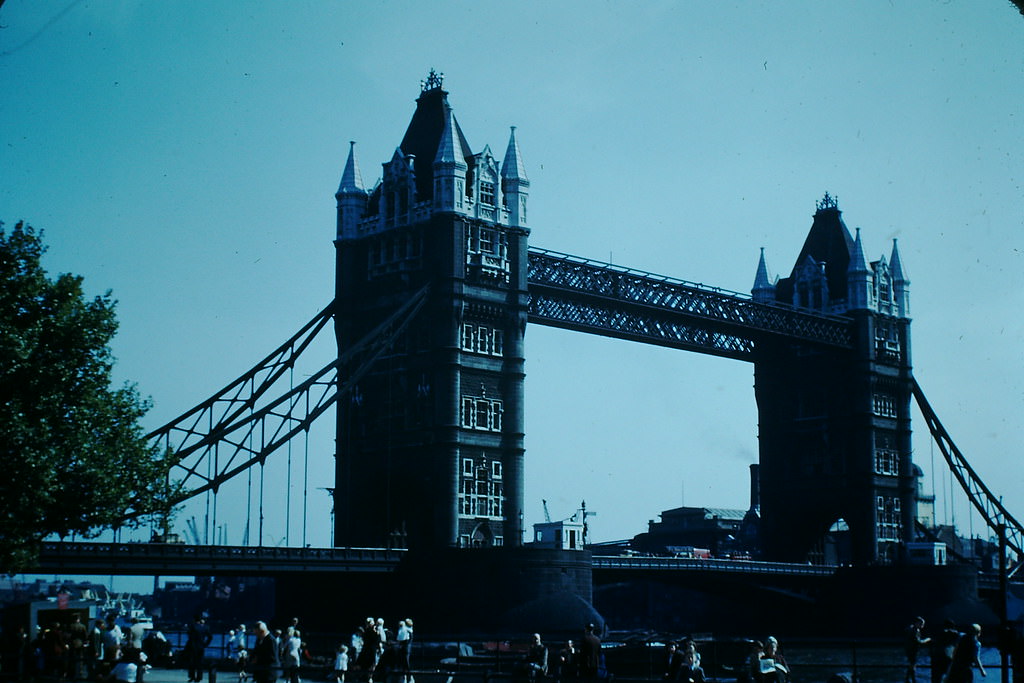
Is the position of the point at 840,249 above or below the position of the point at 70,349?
above

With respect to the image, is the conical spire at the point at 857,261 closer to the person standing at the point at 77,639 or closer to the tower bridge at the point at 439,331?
the tower bridge at the point at 439,331

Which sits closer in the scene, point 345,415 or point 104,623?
point 104,623

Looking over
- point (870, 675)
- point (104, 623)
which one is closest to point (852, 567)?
point (870, 675)

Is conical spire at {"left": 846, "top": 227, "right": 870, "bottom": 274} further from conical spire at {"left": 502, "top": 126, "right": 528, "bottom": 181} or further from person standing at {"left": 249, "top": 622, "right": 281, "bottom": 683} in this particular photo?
person standing at {"left": 249, "top": 622, "right": 281, "bottom": 683}

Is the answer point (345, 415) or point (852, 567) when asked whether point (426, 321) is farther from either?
point (852, 567)

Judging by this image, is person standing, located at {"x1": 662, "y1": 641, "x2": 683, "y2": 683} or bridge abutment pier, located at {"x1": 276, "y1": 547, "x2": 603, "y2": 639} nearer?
person standing, located at {"x1": 662, "y1": 641, "x2": 683, "y2": 683}

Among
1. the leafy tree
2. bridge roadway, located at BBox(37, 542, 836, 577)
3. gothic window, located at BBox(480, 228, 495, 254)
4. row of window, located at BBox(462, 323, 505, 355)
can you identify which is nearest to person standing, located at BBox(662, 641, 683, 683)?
the leafy tree
